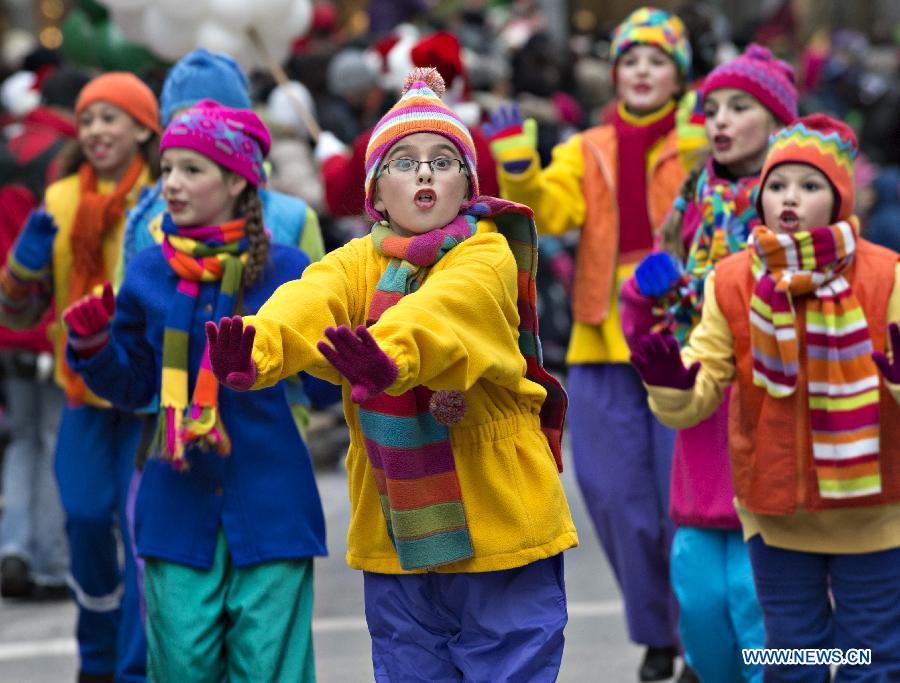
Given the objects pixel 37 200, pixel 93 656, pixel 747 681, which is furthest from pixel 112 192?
pixel 747 681

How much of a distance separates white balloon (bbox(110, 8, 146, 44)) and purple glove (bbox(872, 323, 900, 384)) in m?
4.46

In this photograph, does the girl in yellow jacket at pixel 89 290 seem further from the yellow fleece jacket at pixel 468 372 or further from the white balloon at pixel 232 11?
the yellow fleece jacket at pixel 468 372

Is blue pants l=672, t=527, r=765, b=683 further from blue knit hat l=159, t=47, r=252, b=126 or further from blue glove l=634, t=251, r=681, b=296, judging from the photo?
blue knit hat l=159, t=47, r=252, b=126

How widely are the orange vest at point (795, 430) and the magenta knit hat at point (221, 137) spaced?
155cm

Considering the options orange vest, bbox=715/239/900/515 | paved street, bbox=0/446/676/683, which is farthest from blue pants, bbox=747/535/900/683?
paved street, bbox=0/446/676/683

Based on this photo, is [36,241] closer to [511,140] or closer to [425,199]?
[511,140]

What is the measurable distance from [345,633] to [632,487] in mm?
1560

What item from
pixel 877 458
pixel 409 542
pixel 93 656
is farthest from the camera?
pixel 93 656

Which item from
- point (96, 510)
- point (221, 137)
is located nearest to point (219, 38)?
point (96, 510)

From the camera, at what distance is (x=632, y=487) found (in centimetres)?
703

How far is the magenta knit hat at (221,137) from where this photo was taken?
545 cm

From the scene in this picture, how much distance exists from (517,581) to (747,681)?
1.74 m

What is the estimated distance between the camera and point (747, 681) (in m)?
6.00

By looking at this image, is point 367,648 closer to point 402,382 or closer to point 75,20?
point 402,382
